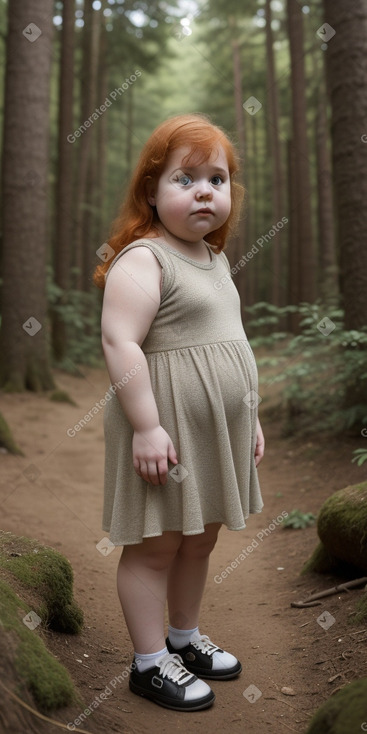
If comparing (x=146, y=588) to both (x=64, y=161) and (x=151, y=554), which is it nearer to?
(x=151, y=554)

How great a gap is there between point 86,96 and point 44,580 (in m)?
14.4

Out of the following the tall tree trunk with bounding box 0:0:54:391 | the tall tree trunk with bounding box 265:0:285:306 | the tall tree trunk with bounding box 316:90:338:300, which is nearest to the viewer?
the tall tree trunk with bounding box 0:0:54:391

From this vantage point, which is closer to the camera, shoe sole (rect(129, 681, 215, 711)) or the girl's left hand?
shoe sole (rect(129, 681, 215, 711))

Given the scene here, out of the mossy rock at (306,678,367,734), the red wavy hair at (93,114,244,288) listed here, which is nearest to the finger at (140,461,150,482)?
the red wavy hair at (93,114,244,288)

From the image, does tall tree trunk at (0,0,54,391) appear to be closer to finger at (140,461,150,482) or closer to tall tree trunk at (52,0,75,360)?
tall tree trunk at (52,0,75,360)

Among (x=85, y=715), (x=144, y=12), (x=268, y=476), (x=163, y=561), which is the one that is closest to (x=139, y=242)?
(x=163, y=561)

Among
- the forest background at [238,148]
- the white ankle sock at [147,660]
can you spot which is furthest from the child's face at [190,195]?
the white ankle sock at [147,660]

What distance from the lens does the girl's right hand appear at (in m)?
2.45

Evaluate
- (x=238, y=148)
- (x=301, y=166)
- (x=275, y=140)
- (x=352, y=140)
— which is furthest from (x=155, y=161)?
(x=275, y=140)

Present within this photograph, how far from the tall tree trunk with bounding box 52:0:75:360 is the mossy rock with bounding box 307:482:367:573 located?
9.31m

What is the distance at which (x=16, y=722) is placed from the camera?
6.11 ft

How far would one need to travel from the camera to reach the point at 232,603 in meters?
3.83

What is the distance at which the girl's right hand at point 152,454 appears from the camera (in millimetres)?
2449

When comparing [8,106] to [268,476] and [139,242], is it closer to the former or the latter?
[268,476]
